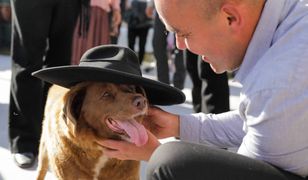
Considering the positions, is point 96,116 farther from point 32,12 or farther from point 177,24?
point 32,12

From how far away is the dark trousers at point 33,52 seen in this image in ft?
9.55

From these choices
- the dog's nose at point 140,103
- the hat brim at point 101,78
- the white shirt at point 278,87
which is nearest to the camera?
the white shirt at point 278,87

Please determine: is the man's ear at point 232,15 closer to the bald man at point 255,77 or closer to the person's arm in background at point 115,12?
the bald man at point 255,77

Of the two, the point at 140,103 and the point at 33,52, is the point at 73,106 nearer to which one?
the point at 140,103

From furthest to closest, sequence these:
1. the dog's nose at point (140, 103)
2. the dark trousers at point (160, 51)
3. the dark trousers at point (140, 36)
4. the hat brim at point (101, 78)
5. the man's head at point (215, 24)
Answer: the dark trousers at point (140, 36) < the dark trousers at point (160, 51) < the dog's nose at point (140, 103) < the hat brim at point (101, 78) < the man's head at point (215, 24)

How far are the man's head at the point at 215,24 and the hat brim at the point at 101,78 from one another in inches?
13.6

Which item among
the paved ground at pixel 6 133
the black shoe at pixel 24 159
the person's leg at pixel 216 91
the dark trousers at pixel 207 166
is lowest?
the paved ground at pixel 6 133

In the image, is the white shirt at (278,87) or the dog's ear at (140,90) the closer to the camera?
the white shirt at (278,87)

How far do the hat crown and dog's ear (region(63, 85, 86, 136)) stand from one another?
0.15 m

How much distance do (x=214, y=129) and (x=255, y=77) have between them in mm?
675

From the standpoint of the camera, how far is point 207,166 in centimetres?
154

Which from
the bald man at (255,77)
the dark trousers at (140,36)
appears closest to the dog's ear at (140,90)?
the bald man at (255,77)

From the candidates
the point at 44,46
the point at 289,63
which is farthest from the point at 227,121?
the point at 44,46

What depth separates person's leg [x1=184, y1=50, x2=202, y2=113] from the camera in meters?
3.62
